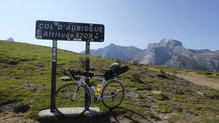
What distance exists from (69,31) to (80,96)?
3.30m

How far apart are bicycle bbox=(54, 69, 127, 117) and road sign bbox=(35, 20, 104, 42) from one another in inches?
61.5

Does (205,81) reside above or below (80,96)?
below

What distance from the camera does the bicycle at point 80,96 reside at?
18.1 feet

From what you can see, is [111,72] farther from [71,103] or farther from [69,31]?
[69,31]

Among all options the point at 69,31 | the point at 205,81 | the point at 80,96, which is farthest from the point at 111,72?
the point at 205,81

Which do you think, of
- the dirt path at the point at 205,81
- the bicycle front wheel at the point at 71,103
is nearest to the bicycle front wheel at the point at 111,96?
the bicycle front wheel at the point at 71,103

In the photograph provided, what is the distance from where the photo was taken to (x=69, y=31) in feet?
19.6

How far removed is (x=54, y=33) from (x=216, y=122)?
7.69 m

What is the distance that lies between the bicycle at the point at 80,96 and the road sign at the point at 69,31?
5.12 feet

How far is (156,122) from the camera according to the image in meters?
5.59

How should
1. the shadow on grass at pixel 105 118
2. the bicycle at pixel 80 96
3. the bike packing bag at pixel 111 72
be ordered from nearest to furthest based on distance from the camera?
the shadow on grass at pixel 105 118, the bicycle at pixel 80 96, the bike packing bag at pixel 111 72

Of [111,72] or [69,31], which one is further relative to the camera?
[111,72]

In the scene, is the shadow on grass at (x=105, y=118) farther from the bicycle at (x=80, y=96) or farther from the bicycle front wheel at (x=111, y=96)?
the bicycle front wheel at (x=111, y=96)


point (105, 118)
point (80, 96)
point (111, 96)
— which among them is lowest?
point (105, 118)
